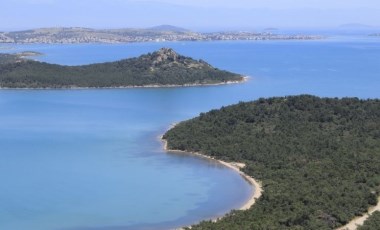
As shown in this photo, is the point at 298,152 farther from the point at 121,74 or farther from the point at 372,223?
the point at 121,74

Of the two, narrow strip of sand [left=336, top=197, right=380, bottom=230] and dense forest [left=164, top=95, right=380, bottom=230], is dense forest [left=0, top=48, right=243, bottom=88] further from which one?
narrow strip of sand [left=336, top=197, right=380, bottom=230]

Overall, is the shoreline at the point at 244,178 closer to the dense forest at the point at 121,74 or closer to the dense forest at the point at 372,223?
the dense forest at the point at 372,223

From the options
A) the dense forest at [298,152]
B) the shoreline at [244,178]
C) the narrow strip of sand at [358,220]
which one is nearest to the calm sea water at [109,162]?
the shoreline at [244,178]

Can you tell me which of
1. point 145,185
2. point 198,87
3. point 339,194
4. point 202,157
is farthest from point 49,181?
point 198,87

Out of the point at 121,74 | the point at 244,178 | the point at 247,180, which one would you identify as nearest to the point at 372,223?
the point at 247,180

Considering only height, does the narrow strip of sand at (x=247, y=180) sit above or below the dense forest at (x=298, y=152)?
below

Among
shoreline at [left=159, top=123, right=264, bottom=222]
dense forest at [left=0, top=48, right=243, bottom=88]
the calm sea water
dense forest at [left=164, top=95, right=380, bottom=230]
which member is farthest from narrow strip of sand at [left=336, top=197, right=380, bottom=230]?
dense forest at [left=0, top=48, right=243, bottom=88]

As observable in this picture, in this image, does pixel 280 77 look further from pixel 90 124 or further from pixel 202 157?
pixel 202 157
